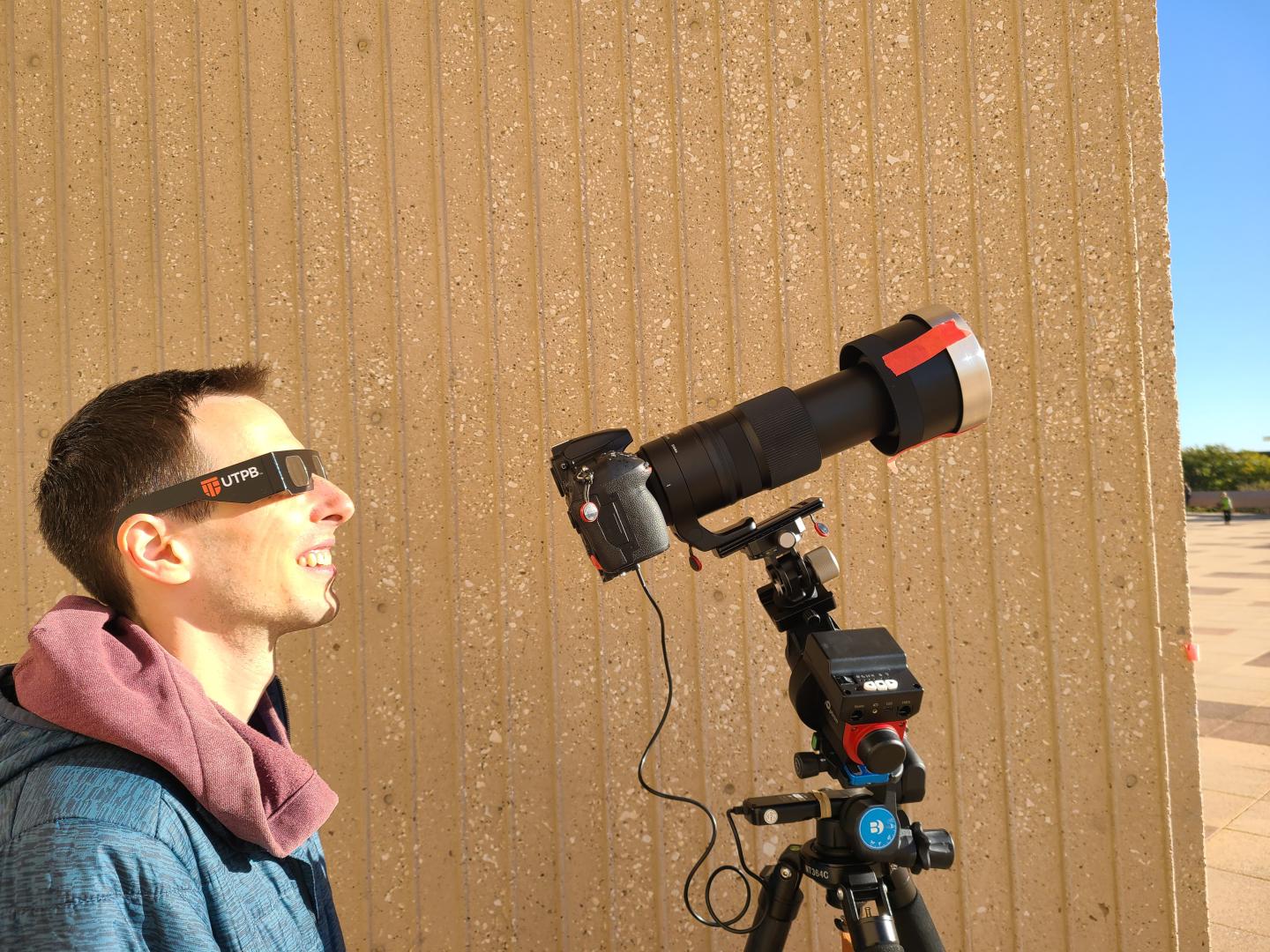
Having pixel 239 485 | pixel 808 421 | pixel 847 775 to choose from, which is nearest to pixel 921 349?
pixel 808 421

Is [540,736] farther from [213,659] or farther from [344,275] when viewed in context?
[344,275]

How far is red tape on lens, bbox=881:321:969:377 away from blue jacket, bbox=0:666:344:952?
105cm

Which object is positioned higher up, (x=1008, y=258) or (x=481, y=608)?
(x=1008, y=258)

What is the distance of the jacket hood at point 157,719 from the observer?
862 millimetres

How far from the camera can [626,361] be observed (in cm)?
191

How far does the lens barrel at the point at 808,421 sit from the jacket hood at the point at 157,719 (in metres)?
0.61

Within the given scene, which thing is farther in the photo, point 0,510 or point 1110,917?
point 0,510

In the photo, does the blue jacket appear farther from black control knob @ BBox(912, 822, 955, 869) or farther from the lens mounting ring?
the lens mounting ring

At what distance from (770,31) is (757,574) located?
123cm

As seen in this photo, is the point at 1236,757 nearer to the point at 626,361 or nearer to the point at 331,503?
the point at 626,361

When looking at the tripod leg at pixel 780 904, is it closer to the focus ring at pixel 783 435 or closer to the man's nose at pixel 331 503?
the focus ring at pixel 783 435

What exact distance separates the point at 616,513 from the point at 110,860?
660 mm

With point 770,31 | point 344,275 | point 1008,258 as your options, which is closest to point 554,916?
point 344,275

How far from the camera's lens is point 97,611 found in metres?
0.97
